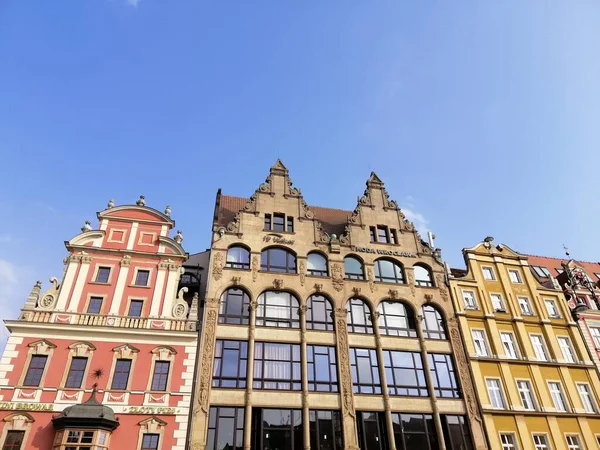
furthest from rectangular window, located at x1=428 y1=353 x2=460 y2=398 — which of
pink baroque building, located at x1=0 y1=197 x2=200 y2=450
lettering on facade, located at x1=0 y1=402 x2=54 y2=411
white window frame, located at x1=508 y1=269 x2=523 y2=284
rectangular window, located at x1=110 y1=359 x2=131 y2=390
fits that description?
lettering on facade, located at x1=0 y1=402 x2=54 y2=411

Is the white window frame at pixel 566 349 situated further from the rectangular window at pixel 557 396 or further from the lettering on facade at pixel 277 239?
the lettering on facade at pixel 277 239

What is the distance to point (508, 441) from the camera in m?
26.8

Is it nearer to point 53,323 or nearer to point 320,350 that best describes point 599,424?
point 320,350

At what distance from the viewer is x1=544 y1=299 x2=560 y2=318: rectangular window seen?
33.5 metres

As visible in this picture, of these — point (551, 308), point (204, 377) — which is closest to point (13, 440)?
point (204, 377)

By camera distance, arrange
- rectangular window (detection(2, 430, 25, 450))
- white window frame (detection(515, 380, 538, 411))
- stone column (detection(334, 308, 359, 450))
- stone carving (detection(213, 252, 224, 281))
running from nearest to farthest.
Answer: rectangular window (detection(2, 430, 25, 450))
stone column (detection(334, 308, 359, 450))
white window frame (detection(515, 380, 538, 411))
stone carving (detection(213, 252, 224, 281))

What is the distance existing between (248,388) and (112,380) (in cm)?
722

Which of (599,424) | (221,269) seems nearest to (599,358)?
(599,424)

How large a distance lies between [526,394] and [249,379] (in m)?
18.0

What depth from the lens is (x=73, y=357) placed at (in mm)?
24000

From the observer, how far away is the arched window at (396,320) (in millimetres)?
29533

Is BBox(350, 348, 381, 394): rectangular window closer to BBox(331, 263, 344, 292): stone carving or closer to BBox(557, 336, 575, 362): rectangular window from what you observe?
BBox(331, 263, 344, 292): stone carving

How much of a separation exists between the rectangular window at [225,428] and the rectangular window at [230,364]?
1.37 metres

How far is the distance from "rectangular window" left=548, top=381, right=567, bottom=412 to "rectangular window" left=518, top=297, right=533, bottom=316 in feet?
16.7
